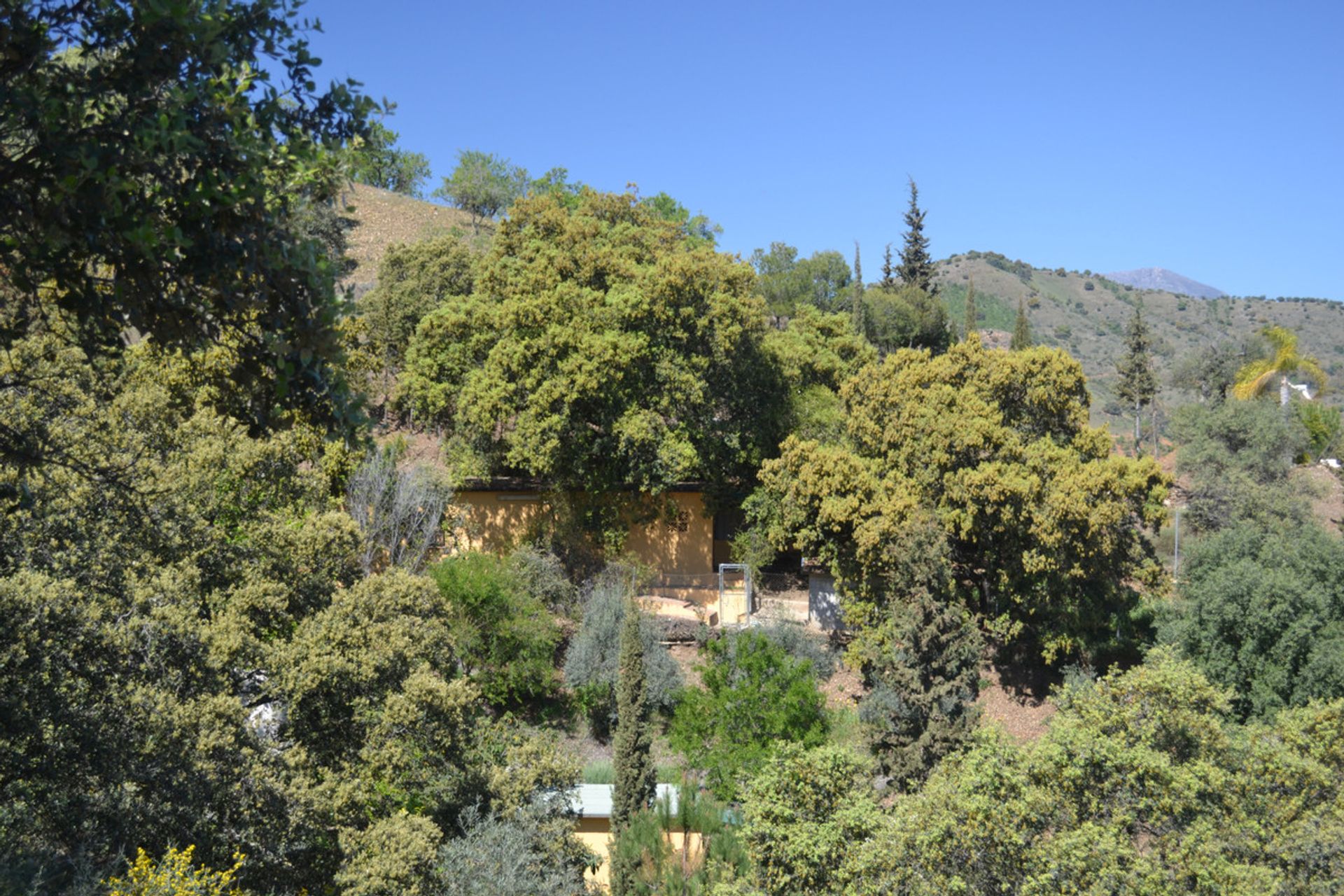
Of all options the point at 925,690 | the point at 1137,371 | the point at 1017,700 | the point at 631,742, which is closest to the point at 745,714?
the point at 631,742

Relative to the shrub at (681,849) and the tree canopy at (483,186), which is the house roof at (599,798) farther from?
the tree canopy at (483,186)

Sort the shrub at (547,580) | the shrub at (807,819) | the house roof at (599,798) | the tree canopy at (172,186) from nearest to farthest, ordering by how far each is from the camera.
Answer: the tree canopy at (172,186)
the shrub at (807,819)
the house roof at (599,798)
the shrub at (547,580)

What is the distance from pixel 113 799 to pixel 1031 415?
19.3m

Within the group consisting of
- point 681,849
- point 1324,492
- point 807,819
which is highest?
point 1324,492

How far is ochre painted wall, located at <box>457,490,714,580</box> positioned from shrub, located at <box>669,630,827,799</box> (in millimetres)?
6606

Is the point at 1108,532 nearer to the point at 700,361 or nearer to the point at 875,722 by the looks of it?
the point at 875,722

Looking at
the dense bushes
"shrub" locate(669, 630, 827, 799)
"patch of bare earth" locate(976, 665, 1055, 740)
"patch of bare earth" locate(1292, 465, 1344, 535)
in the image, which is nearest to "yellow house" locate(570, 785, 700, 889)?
"shrub" locate(669, 630, 827, 799)

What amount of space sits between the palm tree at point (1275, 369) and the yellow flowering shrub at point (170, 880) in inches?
1519

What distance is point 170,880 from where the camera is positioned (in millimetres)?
8898

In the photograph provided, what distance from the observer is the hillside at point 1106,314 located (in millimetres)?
75938

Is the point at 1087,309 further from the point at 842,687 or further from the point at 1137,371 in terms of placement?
the point at 842,687

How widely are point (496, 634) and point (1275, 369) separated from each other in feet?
103

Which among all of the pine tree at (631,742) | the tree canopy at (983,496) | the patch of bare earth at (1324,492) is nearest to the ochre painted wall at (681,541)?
the tree canopy at (983,496)

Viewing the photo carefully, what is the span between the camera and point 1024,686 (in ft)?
77.8
